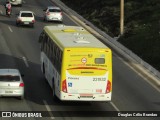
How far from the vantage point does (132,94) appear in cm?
3036

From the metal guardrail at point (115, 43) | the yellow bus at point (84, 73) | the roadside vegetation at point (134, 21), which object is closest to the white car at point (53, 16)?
the metal guardrail at point (115, 43)

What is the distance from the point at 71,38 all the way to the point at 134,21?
88.2 feet

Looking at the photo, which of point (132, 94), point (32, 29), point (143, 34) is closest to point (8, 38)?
point (32, 29)

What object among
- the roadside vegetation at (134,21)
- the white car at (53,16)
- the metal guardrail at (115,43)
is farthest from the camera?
the white car at (53,16)

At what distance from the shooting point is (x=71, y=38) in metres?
28.6

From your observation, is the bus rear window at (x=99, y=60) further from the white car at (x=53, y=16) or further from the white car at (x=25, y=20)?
the white car at (x=53, y=16)

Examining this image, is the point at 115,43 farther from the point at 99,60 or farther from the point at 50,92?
the point at 99,60

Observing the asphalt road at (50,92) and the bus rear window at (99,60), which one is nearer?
the bus rear window at (99,60)

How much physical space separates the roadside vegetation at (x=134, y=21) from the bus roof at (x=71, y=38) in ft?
30.9

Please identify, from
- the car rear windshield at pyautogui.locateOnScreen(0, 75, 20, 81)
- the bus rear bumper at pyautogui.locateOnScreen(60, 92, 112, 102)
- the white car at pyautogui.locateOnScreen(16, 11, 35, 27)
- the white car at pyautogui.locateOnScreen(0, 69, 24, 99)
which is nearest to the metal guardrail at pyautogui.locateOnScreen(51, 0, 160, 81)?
the white car at pyautogui.locateOnScreen(16, 11, 35, 27)

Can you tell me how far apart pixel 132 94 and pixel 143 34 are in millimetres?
18053

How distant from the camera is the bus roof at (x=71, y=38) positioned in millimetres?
26875

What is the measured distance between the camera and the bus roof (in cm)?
2688

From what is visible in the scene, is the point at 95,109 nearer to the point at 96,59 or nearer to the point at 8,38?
the point at 96,59
